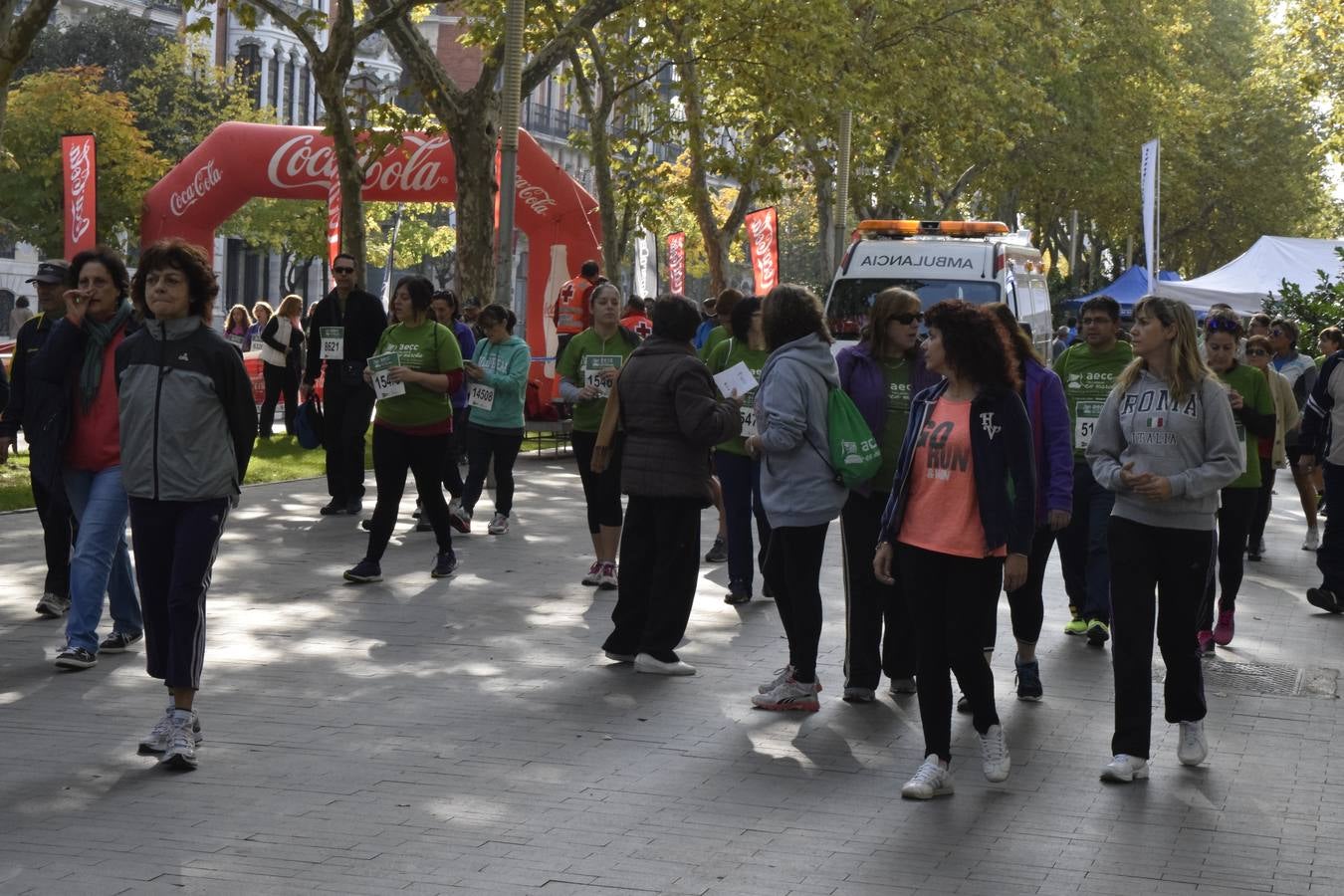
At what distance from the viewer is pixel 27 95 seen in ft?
136

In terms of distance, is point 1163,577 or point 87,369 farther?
point 87,369

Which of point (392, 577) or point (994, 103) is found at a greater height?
point (994, 103)

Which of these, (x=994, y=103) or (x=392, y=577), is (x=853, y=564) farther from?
(x=994, y=103)

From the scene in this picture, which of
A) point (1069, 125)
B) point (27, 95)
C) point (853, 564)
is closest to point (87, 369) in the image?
point (853, 564)

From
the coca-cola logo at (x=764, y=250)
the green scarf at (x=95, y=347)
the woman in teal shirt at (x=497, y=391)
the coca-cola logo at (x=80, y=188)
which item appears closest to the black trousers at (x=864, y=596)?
the green scarf at (x=95, y=347)

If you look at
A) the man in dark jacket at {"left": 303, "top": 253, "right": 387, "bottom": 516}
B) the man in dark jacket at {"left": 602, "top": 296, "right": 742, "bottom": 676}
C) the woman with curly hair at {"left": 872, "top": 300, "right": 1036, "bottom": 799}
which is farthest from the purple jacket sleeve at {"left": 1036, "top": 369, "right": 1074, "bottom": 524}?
the man in dark jacket at {"left": 303, "top": 253, "right": 387, "bottom": 516}

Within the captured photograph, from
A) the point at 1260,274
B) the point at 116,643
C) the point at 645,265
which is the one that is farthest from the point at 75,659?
the point at 1260,274

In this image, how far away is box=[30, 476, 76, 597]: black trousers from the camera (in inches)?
385

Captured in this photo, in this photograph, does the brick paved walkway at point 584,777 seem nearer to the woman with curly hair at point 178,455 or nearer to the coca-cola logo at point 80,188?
the woman with curly hair at point 178,455

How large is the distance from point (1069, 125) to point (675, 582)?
1596 inches

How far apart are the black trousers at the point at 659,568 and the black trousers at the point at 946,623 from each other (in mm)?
2223

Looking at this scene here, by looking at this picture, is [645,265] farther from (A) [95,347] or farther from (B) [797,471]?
(B) [797,471]

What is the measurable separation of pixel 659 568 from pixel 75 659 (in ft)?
8.61

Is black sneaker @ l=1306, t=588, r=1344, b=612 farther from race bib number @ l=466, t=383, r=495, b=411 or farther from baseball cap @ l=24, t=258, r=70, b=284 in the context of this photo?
baseball cap @ l=24, t=258, r=70, b=284
